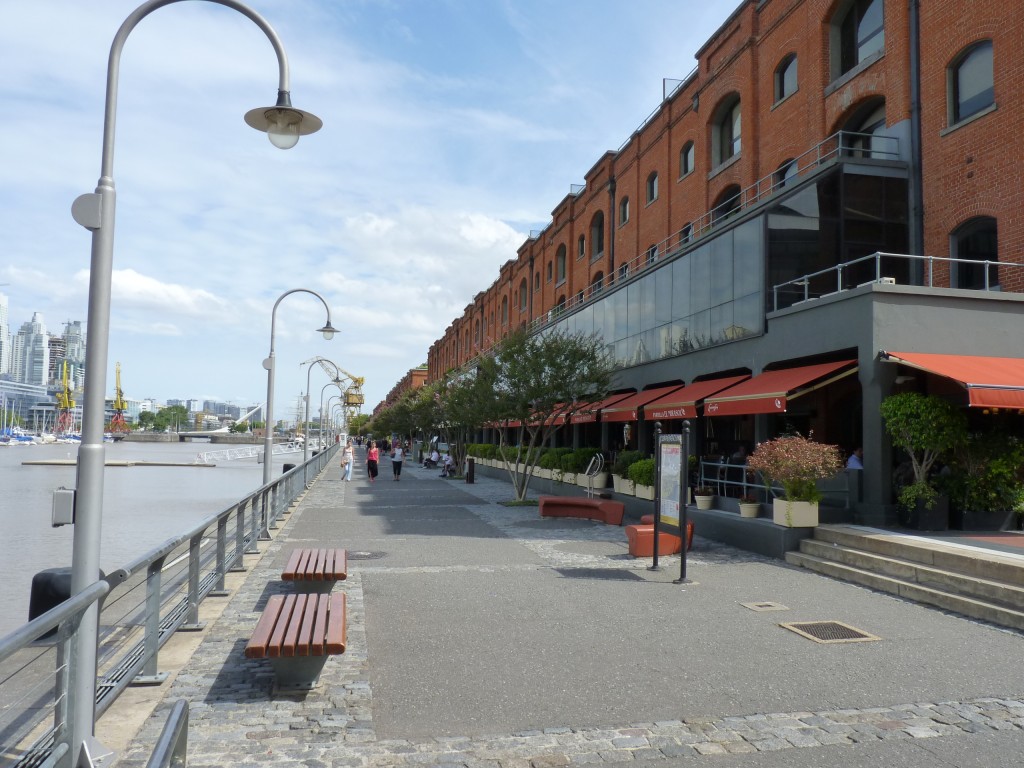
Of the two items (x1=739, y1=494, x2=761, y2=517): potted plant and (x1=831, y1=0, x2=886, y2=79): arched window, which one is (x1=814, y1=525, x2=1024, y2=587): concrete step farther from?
(x1=831, y1=0, x2=886, y2=79): arched window

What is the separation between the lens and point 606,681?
20.7 feet

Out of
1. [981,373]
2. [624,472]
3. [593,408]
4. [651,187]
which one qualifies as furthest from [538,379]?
[651,187]

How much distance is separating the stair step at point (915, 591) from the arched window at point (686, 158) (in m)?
18.5

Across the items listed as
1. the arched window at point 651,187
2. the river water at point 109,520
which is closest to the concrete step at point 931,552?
the river water at point 109,520

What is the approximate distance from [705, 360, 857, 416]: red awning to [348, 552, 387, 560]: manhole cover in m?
7.20

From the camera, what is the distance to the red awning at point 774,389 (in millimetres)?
14062

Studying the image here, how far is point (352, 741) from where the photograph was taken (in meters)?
5.02

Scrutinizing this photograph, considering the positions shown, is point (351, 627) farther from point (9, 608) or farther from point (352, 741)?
point (9, 608)

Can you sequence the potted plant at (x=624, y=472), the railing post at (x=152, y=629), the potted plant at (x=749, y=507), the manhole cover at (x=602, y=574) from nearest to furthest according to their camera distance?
the railing post at (x=152, y=629) → the manhole cover at (x=602, y=574) → the potted plant at (x=749, y=507) → the potted plant at (x=624, y=472)

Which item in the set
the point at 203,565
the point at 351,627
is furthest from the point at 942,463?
the point at 203,565

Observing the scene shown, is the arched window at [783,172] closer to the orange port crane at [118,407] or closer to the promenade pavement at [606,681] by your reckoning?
the promenade pavement at [606,681]

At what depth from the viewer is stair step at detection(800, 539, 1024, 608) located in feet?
28.7

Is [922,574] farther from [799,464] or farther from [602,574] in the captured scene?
[602,574]

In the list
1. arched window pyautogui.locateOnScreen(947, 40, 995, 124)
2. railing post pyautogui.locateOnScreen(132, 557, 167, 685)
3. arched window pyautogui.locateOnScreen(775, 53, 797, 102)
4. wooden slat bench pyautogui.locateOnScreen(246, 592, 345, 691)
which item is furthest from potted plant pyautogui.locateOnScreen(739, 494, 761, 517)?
arched window pyautogui.locateOnScreen(775, 53, 797, 102)
